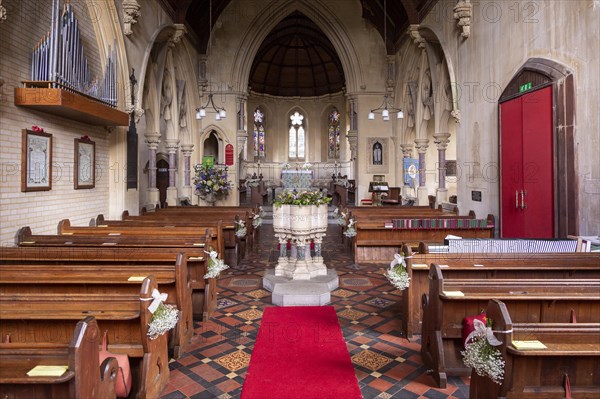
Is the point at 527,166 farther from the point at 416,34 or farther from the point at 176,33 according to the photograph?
the point at 176,33

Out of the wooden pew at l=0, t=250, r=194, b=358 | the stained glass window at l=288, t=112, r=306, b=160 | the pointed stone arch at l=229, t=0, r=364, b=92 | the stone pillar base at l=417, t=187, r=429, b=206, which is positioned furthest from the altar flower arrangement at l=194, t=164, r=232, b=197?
the stained glass window at l=288, t=112, r=306, b=160

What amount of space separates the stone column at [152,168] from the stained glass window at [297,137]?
14938mm

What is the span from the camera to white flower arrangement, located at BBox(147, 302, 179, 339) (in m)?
2.88

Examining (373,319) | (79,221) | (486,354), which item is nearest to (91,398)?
(486,354)

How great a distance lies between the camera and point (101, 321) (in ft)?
9.55

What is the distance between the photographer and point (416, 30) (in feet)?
36.7

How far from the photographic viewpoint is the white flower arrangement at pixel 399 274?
13.4ft

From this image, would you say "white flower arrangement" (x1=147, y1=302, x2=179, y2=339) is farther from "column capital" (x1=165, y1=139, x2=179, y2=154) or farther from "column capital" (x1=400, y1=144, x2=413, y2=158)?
"column capital" (x1=400, y1=144, x2=413, y2=158)

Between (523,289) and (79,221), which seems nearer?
(523,289)

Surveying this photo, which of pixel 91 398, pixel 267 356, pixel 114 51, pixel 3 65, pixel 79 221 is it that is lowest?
pixel 267 356

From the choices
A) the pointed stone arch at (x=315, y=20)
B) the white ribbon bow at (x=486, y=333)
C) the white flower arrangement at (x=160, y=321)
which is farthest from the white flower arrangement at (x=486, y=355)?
the pointed stone arch at (x=315, y=20)

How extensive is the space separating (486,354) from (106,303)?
8.64 ft

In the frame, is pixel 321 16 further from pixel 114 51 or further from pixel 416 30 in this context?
pixel 114 51

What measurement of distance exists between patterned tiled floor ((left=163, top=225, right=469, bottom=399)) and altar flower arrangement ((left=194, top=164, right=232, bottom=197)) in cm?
699
